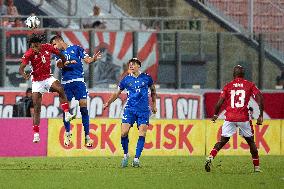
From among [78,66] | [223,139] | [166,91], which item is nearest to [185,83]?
[166,91]

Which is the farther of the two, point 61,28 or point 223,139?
point 61,28

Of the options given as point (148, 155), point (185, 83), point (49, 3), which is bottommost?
point (148, 155)

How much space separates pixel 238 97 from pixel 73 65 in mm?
4065

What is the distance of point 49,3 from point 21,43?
10.6ft

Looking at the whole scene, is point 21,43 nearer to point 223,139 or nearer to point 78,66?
point 78,66

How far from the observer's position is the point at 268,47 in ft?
106

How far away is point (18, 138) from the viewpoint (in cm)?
2828

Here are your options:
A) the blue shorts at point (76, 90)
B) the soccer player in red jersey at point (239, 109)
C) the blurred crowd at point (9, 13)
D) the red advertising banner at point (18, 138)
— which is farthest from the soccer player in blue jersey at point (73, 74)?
the blurred crowd at point (9, 13)

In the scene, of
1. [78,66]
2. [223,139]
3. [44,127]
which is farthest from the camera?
[44,127]

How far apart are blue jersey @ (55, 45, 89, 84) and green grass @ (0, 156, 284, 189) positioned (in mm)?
1860

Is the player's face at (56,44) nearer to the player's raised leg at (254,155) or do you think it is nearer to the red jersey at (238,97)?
the red jersey at (238,97)

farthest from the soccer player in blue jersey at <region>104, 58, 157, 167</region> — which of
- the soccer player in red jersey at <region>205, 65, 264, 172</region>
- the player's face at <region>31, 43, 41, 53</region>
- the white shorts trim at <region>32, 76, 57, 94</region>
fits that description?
the soccer player in red jersey at <region>205, 65, 264, 172</region>

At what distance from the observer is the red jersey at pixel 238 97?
70.0 ft

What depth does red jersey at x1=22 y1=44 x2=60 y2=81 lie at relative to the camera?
22.2m
